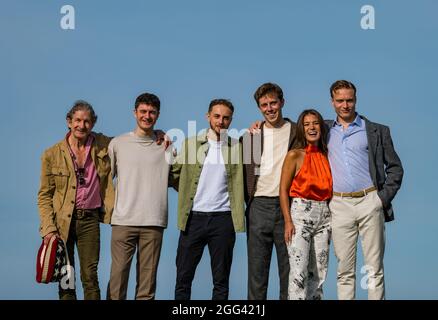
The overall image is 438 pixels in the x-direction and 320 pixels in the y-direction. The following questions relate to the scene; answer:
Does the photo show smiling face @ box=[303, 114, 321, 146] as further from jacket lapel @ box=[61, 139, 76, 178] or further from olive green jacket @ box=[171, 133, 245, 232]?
jacket lapel @ box=[61, 139, 76, 178]

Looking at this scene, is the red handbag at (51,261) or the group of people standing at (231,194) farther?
the red handbag at (51,261)

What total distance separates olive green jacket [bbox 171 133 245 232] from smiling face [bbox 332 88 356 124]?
4.55 ft

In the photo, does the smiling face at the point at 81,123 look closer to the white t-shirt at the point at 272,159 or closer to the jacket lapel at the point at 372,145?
the white t-shirt at the point at 272,159

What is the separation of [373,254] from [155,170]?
9.86ft

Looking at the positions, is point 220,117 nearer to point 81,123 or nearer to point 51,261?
point 81,123

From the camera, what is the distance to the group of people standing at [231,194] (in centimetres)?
942

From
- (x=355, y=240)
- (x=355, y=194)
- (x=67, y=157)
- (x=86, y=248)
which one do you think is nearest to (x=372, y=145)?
(x=355, y=194)

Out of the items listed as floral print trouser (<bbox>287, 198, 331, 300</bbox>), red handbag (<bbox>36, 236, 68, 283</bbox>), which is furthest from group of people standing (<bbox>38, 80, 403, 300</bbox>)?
red handbag (<bbox>36, 236, 68, 283</bbox>)

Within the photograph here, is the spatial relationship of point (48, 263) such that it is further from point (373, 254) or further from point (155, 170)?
point (373, 254)

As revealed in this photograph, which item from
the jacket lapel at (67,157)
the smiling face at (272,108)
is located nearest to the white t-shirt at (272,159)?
the smiling face at (272,108)

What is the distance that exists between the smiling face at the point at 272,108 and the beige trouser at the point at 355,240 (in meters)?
1.27

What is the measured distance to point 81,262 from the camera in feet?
32.0

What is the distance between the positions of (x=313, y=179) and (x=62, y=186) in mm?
3319
